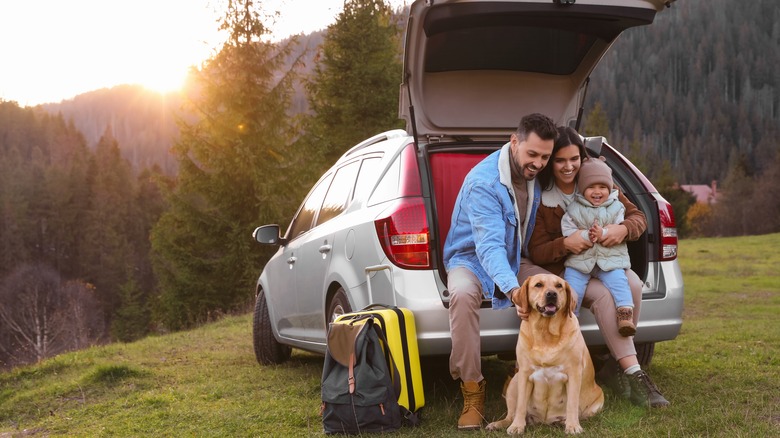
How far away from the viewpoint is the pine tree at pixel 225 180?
21.5m

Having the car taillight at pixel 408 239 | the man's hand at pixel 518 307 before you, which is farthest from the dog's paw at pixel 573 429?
the car taillight at pixel 408 239

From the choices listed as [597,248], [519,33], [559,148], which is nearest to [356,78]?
[519,33]

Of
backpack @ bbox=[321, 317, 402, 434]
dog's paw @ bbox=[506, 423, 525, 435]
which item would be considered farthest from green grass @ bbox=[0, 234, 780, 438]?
backpack @ bbox=[321, 317, 402, 434]

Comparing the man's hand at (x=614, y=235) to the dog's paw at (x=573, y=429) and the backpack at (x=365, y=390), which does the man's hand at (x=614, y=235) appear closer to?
the dog's paw at (x=573, y=429)

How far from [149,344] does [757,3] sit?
164997 mm

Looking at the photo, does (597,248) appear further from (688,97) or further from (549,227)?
(688,97)

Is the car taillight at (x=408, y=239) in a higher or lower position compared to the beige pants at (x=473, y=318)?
higher

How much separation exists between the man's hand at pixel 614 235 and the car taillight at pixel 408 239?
1024mm

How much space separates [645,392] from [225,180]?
19.1 metres

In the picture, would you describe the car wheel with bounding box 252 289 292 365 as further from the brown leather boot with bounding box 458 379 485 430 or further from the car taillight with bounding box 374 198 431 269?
the brown leather boot with bounding box 458 379 485 430

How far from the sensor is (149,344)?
32.4 ft

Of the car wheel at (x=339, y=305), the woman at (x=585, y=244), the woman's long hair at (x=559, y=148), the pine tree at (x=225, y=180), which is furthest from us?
the pine tree at (x=225, y=180)

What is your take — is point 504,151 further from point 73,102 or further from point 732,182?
point 73,102

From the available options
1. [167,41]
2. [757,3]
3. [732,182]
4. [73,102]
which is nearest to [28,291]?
[167,41]
